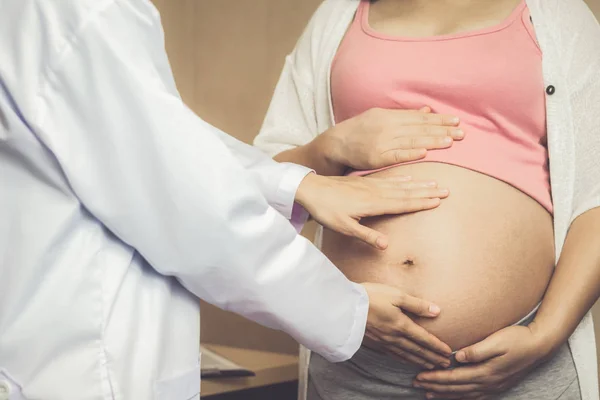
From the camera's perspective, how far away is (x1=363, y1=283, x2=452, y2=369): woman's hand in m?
0.82

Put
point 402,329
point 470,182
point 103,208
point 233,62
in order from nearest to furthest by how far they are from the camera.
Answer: point 103,208, point 402,329, point 470,182, point 233,62

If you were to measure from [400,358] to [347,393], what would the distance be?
0.10 meters

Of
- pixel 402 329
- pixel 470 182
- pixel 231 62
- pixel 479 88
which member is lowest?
pixel 231 62

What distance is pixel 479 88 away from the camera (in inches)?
38.0

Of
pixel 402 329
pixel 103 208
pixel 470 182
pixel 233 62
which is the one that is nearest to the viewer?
pixel 103 208

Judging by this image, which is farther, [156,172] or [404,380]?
[404,380]

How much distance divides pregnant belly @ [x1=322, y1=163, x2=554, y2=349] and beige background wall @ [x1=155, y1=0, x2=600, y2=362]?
88 cm

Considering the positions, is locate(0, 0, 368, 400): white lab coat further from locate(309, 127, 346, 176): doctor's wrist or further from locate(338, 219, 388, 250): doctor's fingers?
locate(309, 127, 346, 176): doctor's wrist

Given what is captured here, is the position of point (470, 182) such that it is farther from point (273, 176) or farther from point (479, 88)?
point (273, 176)

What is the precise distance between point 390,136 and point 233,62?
937mm

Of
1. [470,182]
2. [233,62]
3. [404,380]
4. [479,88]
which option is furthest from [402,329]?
[233,62]

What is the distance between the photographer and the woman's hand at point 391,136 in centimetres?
96

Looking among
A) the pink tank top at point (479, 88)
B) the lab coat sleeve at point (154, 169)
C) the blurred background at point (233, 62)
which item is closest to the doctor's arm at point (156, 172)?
the lab coat sleeve at point (154, 169)

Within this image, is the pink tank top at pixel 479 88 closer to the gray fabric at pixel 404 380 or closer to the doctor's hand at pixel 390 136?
the doctor's hand at pixel 390 136
